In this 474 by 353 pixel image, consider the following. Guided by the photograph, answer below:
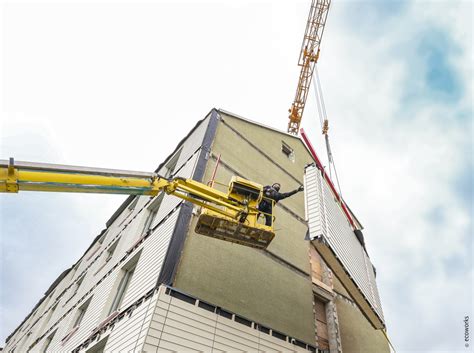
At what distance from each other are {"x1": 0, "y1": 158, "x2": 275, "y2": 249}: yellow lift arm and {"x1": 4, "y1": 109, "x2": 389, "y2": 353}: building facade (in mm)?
1326

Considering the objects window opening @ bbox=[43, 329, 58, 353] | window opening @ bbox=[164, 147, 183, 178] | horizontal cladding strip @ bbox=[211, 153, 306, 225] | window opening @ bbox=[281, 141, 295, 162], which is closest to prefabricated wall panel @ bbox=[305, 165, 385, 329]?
horizontal cladding strip @ bbox=[211, 153, 306, 225]

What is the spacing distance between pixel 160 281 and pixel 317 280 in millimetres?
9188

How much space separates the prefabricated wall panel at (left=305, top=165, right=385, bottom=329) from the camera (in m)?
13.1

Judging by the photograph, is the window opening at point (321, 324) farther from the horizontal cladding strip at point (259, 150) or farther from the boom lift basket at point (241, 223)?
the horizontal cladding strip at point (259, 150)

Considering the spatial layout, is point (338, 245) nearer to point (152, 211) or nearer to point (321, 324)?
point (321, 324)

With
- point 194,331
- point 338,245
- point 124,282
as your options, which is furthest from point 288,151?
point 194,331

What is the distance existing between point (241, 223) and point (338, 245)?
5907 millimetres

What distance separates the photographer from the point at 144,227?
16.1 metres

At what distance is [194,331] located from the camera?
9461 millimetres

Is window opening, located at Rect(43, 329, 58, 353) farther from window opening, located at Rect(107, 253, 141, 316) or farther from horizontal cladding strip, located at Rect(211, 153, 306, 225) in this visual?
horizontal cladding strip, located at Rect(211, 153, 306, 225)


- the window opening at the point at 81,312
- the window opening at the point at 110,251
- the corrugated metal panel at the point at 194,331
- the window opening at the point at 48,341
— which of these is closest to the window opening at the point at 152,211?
the window opening at the point at 110,251

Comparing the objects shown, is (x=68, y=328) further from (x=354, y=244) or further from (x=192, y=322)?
(x=354, y=244)

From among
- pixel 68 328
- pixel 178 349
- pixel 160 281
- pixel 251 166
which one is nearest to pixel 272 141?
pixel 251 166

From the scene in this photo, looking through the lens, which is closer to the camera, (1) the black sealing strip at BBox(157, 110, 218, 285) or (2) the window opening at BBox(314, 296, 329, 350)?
(1) the black sealing strip at BBox(157, 110, 218, 285)
